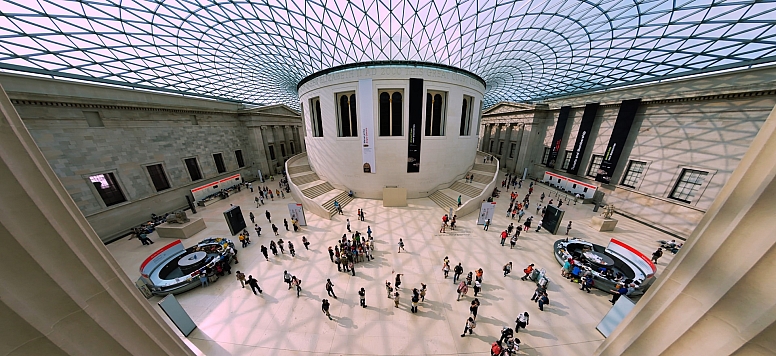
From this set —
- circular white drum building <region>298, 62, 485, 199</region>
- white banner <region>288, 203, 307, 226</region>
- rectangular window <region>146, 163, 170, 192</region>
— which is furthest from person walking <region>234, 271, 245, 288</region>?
rectangular window <region>146, 163, 170, 192</region>

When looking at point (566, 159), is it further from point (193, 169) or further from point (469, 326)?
point (193, 169)

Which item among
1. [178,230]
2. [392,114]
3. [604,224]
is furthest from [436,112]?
[178,230]

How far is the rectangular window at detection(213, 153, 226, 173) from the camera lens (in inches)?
1013

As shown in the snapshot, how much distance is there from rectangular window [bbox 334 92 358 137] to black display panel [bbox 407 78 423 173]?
18.6 feet

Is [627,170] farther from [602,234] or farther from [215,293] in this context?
[215,293]

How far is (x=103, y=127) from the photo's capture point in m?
16.5

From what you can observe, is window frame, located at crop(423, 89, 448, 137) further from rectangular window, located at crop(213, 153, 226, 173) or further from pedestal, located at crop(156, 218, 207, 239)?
rectangular window, located at crop(213, 153, 226, 173)

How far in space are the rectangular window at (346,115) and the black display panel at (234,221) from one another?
37.4 ft

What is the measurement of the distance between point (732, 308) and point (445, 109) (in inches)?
834

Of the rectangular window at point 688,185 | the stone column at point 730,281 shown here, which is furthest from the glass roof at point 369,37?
the stone column at point 730,281

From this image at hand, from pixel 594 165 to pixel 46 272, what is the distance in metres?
34.7

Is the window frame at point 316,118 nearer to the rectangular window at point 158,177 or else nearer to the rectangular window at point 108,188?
the rectangular window at point 158,177

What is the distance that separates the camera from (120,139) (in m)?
17.4

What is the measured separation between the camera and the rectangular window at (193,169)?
2248 centimetres
